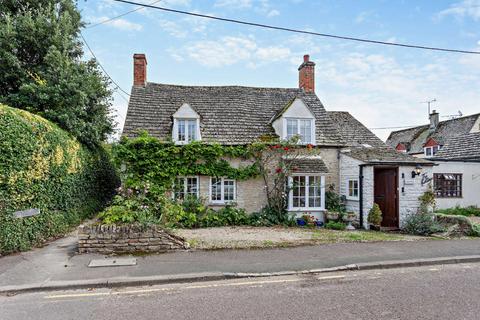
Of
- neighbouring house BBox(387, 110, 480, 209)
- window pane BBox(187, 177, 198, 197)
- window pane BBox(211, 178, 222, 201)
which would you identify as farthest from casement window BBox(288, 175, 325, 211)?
neighbouring house BBox(387, 110, 480, 209)

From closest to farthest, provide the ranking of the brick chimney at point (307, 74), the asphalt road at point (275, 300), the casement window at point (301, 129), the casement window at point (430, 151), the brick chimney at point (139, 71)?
1. the asphalt road at point (275, 300)
2. the casement window at point (301, 129)
3. the brick chimney at point (139, 71)
4. the brick chimney at point (307, 74)
5. the casement window at point (430, 151)

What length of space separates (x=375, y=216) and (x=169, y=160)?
30.9 ft

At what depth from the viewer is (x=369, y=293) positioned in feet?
20.1

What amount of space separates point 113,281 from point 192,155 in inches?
328

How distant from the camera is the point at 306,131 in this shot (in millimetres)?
16031

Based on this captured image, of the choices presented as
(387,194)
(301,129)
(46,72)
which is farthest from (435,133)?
(46,72)

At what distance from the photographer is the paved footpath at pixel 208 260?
7020mm

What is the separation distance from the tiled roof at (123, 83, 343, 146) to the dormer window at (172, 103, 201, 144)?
1.26 ft

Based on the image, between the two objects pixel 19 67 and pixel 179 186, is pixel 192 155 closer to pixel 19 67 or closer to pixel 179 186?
pixel 179 186

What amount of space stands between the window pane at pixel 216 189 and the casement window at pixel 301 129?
4.23 meters

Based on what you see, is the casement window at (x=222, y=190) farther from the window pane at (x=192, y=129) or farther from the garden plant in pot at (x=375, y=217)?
the garden plant in pot at (x=375, y=217)

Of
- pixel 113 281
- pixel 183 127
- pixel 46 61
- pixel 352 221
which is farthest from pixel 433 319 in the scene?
pixel 46 61

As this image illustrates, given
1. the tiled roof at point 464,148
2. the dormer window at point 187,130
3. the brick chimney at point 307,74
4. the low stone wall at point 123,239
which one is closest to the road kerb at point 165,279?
the low stone wall at point 123,239

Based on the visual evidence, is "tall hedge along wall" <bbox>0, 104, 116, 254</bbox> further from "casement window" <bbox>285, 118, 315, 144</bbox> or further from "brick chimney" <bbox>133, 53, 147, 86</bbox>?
"casement window" <bbox>285, 118, 315, 144</bbox>
